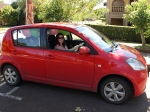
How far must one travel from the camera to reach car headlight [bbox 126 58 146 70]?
3.77 m

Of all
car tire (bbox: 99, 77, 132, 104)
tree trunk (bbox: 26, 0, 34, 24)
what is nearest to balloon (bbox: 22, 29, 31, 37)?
car tire (bbox: 99, 77, 132, 104)

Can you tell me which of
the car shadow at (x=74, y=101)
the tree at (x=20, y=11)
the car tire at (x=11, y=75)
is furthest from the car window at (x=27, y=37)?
the tree at (x=20, y=11)

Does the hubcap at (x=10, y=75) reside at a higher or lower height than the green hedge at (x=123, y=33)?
lower

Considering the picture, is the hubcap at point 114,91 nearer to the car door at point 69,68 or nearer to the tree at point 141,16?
the car door at point 69,68

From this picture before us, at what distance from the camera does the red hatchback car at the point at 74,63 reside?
12.5ft

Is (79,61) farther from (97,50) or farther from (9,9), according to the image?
(9,9)

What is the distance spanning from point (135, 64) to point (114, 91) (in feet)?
2.28

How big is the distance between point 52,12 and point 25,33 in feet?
21.9

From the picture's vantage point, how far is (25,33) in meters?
4.65

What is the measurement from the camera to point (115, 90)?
12.8 feet

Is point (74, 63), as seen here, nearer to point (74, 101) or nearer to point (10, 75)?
point (74, 101)

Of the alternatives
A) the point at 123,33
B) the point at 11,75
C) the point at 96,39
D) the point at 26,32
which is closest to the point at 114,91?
the point at 96,39

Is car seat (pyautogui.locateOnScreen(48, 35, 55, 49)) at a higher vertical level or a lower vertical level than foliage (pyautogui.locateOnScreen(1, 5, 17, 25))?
lower

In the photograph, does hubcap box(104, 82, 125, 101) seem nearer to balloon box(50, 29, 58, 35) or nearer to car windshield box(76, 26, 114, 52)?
car windshield box(76, 26, 114, 52)
